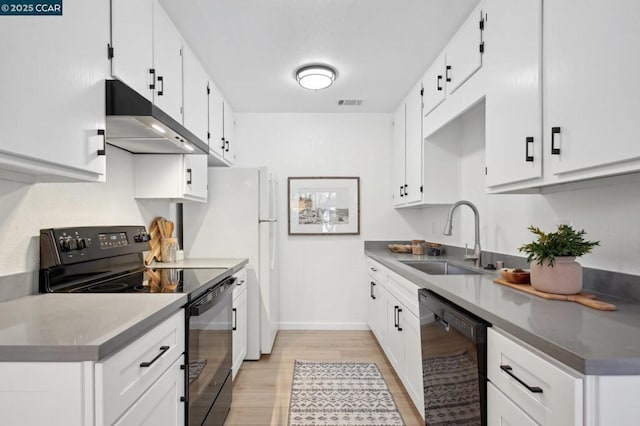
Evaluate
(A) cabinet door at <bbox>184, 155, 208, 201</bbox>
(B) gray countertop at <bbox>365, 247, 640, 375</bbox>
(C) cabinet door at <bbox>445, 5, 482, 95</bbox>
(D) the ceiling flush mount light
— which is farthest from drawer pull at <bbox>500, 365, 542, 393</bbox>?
(D) the ceiling flush mount light

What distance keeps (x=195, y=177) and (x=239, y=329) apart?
1228 mm

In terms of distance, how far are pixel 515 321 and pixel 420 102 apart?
2.32 m

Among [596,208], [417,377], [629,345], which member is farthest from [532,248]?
[417,377]

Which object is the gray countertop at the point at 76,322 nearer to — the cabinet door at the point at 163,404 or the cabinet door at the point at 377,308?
the cabinet door at the point at 163,404

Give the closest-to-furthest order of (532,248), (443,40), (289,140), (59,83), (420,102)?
(59,83) → (532,248) → (443,40) → (420,102) → (289,140)

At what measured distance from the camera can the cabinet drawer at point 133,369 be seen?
2.92 feet

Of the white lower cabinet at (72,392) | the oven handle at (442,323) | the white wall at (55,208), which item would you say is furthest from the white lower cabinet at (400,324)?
the white wall at (55,208)

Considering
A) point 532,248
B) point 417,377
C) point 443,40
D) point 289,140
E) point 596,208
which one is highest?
point 443,40

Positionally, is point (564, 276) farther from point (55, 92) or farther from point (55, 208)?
point (55, 208)

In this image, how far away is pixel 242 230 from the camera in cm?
306

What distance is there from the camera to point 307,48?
2484mm

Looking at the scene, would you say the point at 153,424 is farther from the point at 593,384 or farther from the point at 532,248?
the point at 532,248

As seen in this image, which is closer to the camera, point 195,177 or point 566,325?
point 566,325

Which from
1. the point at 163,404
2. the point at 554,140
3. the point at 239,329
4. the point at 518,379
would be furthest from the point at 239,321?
the point at 554,140
